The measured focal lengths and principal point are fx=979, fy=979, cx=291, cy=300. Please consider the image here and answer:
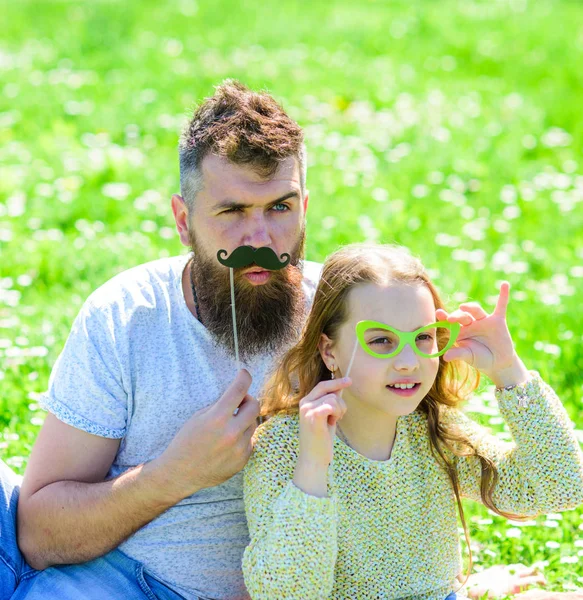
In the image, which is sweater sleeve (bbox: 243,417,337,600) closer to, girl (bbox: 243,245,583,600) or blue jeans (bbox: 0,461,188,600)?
girl (bbox: 243,245,583,600)

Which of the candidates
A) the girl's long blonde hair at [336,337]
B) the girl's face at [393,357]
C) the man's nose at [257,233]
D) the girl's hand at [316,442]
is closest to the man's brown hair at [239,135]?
the man's nose at [257,233]

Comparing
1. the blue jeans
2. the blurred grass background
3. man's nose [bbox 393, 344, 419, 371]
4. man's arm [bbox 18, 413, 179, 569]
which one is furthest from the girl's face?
the blurred grass background

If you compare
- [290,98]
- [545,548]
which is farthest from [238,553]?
[290,98]

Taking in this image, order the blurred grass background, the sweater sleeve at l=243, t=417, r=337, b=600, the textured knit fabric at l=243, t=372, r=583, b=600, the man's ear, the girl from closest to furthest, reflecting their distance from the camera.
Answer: the sweater sleeve at l=243, t=417, r=337, b=600 → the girl → the textured knit fabric at l=243, t=372, r=583, b=600 → the man's ear → the blurred grass background

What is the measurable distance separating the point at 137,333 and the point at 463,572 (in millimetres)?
1293

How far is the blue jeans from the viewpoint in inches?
107

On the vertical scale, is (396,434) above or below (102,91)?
below

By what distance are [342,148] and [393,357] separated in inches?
192

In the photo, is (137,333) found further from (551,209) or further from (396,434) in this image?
(551,209)

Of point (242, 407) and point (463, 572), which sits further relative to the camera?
point (463, 572)

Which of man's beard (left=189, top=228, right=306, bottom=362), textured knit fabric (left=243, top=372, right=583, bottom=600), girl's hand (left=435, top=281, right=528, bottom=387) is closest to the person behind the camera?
textured knit fabric (left=243, top=372, right=583, bottom=600)

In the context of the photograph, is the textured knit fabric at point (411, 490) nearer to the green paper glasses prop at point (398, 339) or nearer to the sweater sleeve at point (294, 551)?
the sweater sleeve at point (294, 551)

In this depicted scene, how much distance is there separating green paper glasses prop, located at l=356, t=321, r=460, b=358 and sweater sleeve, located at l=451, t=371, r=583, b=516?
27cm

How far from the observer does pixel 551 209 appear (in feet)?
21.2
